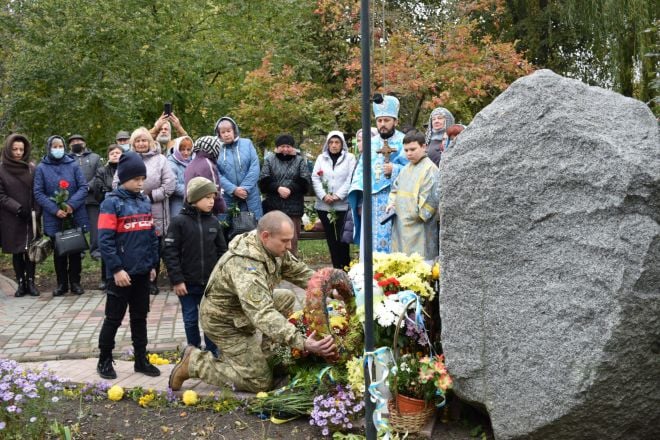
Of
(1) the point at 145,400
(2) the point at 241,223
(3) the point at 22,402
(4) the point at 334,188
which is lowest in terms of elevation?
(1) the point at 145,400

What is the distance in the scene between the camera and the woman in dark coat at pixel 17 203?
877cm

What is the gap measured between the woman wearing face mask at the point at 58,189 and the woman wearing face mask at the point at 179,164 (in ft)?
3.97

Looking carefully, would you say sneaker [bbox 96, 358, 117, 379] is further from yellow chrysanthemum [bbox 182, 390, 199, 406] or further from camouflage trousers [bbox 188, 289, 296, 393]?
yellow chrysanthemum [bbox 182, 390, 199, 406]

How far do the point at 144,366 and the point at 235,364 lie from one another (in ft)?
3.06

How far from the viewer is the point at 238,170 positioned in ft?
27.0

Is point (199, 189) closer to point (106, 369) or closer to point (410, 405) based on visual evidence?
point (106, 369)

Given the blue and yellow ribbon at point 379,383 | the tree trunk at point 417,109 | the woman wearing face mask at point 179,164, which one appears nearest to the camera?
the blue and yellow ribbon at point 379,383

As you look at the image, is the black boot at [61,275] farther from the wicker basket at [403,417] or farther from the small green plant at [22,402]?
the wicker basket at [403,417]

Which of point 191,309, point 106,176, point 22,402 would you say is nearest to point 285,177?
point 106,176

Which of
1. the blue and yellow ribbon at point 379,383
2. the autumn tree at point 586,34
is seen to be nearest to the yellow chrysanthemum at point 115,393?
the blue and yellow ribbon at point 379,383

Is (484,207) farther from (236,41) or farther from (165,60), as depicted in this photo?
(236,41)

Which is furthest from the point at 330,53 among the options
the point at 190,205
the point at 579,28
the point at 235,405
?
the point at 235,405

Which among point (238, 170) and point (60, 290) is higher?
point (238, 170)

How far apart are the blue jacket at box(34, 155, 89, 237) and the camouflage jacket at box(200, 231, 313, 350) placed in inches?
176
